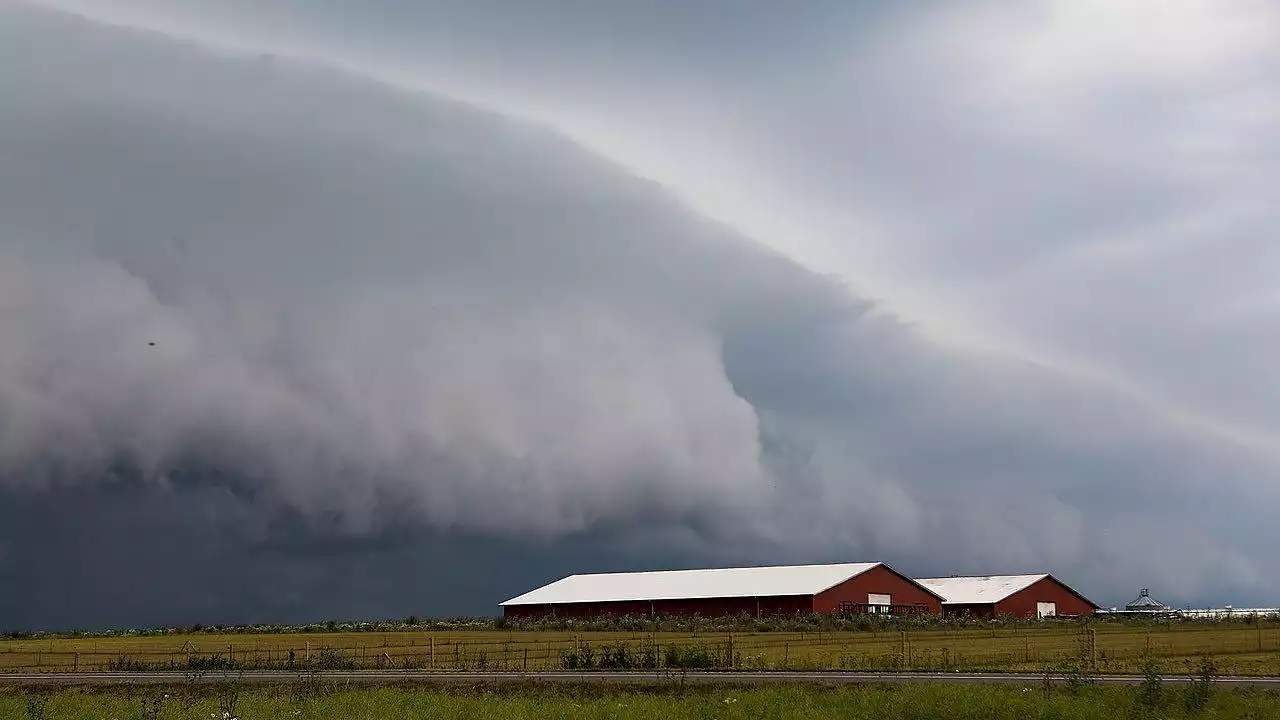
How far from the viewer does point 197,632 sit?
481 ft

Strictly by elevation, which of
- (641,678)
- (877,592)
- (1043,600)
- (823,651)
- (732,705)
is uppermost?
(732,705)

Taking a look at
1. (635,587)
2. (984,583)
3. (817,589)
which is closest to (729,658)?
(817,589)

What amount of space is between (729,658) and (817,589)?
66.4 metres

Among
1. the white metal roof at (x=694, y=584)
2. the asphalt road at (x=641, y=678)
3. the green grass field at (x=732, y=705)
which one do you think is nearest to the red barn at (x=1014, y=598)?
the white metal roof at (x=694, y=584)

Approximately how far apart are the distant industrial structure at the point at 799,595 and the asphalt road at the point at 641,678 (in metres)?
70.4

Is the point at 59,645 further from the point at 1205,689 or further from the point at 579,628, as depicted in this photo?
the point at 1205,689

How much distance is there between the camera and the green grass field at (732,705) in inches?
1310

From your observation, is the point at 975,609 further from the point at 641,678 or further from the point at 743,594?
the point at 641,678

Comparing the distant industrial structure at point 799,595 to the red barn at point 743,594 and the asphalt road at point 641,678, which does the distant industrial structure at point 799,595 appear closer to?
the red barn at point 743,594

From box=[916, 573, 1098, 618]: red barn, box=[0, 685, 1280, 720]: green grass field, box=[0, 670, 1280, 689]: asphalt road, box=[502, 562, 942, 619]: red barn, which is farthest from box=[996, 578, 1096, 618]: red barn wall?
box=[0, 685, 1280, 720]: green grass field

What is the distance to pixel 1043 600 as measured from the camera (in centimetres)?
13612

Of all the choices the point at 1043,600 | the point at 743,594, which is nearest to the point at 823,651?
the point at 743,594

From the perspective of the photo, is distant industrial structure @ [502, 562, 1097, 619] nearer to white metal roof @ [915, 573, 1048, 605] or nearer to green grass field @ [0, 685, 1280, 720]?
white metal roof @ [915, 573, 1048, 605]

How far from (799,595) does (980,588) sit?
33.0 metres
